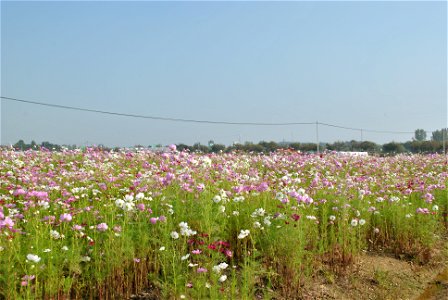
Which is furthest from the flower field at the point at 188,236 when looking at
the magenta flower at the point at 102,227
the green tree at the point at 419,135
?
the green tree at the point at 419,135

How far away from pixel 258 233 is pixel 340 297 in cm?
100

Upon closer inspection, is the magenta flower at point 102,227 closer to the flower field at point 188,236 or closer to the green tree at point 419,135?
the flower field at point 188,236

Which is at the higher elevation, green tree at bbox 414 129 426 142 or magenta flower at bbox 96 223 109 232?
green tree at bbox 414 129 426 142

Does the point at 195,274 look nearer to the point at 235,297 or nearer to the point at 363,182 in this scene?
the point at 235,297

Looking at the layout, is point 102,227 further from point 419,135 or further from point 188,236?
point 419,135

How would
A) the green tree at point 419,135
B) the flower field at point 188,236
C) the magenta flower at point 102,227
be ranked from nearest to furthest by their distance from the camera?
the flower field at point 188,236
the magenta flower at point 102,227
the green tree at point 419,135

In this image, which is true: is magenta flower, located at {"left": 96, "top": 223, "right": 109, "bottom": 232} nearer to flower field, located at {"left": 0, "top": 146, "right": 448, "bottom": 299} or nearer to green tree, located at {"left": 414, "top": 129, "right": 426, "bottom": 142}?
flower field, located at {"left": 0, "top": 146, "right": 448, "bottom": 299}

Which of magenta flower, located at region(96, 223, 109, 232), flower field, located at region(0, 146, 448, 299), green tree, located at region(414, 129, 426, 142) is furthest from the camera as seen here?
green tree, located at region(414, 129, 426, 142)

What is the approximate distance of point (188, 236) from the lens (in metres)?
4.05

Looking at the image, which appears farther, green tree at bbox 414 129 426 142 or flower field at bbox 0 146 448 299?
green tree at bbox 414 129 426 142

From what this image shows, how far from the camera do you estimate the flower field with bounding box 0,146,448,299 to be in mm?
3352

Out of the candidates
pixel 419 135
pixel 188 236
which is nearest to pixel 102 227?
pixel 188 236

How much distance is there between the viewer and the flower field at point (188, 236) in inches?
132

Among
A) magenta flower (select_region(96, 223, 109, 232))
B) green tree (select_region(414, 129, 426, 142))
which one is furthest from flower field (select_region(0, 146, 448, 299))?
green tree (select_region(414, 129, 426, 142))
